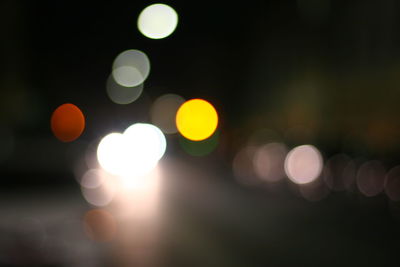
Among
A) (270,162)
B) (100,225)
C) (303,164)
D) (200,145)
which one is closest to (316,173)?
(303,164)

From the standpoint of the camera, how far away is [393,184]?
1321 centimetres

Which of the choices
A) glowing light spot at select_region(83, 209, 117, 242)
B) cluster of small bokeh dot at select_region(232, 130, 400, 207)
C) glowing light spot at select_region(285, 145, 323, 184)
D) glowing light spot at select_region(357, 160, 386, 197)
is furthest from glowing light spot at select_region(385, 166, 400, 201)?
glowing light spot at select_region(83, 209, 117, 242)

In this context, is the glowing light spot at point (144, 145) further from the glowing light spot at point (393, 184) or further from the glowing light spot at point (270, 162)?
the glowing light spot at point (393, 184)

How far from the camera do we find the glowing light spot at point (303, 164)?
1758cm

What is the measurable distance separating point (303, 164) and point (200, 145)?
28.4 meters

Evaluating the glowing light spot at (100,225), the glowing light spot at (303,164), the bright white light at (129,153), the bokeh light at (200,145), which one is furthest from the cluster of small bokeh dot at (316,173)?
the bokeh light at (200,145)

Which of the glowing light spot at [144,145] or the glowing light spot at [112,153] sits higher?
the glowing light spot at [144,145]

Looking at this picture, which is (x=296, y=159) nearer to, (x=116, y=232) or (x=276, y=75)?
(x=116, y=232)

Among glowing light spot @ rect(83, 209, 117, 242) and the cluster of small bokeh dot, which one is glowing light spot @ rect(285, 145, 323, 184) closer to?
the cluster of small bokeh dot

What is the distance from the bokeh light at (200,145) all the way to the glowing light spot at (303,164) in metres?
20.3

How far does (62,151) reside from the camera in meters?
16.8

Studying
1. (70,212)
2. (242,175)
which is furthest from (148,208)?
(242,175)

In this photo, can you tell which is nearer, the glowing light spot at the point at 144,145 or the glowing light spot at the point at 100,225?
the glowing light spot at the point at 100,225

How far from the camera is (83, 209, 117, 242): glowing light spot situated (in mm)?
9188
